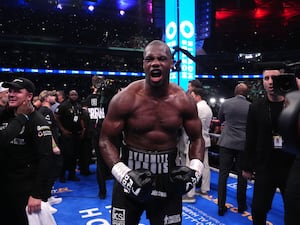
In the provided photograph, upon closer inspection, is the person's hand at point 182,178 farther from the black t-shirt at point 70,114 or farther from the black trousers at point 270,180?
the black t-shirt at point 70,114

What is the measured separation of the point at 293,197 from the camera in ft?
5.15

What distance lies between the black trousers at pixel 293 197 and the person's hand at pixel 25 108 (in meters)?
1.86

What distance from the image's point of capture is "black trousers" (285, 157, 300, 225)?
155 cm

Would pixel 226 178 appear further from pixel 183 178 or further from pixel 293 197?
pixel 183 178

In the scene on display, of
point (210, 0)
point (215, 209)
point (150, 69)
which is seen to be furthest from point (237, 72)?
point (150, 69)

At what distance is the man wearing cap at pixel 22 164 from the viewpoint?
2.05 m

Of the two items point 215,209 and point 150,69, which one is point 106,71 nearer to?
point 215,209

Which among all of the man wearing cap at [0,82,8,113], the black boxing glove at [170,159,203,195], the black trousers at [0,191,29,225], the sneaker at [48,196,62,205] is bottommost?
the sneaker at [48,196,62,205]

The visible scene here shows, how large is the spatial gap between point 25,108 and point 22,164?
418 mm

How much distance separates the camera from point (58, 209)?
351 cm

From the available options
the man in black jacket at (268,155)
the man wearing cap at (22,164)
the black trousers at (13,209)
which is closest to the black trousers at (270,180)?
the man in black jacket at (268,155)

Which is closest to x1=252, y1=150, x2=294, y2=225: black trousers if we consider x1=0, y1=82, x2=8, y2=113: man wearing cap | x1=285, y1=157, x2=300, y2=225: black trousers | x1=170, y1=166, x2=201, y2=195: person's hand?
x1=285, y1=157, x2=300, y2=225: black trousers

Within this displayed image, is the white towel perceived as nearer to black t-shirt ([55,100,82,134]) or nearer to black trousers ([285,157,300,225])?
black trousers ([285,157,300,225])

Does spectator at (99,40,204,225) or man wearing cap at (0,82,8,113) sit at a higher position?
man wearing cap at (0,82,8,113)
